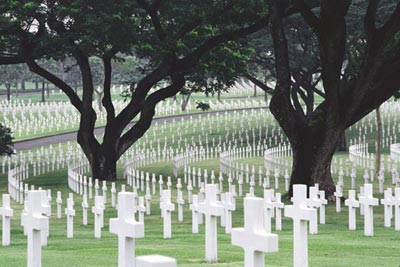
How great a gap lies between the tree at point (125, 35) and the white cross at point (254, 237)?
87.2 feet

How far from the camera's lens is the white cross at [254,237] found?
24.4 feet

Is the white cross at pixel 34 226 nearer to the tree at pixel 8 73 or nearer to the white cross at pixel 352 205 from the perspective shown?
the white cross at pixel 352 205

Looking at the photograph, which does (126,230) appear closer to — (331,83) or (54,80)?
(331,83)

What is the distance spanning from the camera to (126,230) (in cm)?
834

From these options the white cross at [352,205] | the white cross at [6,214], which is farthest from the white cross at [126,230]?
the white cross at [352,205]

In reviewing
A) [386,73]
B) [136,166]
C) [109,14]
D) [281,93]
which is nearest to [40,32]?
[109,14]

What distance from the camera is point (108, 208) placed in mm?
28047

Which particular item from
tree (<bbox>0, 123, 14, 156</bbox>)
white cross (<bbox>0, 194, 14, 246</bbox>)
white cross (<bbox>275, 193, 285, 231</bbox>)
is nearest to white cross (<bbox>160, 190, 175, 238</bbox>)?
white cross (<bbox>275, 193, 285, 231</bbox>)

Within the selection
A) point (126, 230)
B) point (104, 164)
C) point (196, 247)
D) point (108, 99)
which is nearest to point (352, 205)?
point (196, 247)

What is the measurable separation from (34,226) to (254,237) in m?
2.93

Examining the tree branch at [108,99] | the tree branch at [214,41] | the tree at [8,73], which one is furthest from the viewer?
the tree at [8,73]

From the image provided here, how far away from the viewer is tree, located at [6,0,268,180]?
118ft

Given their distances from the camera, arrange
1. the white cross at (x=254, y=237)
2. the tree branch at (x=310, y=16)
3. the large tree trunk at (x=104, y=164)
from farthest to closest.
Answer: the large tree trunk at (x=104, y=164) < the tree branch at (x=310, y=16) < the white cross at (x=254, y=237)

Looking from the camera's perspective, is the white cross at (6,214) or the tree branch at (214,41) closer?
the white cross at (6,214)
